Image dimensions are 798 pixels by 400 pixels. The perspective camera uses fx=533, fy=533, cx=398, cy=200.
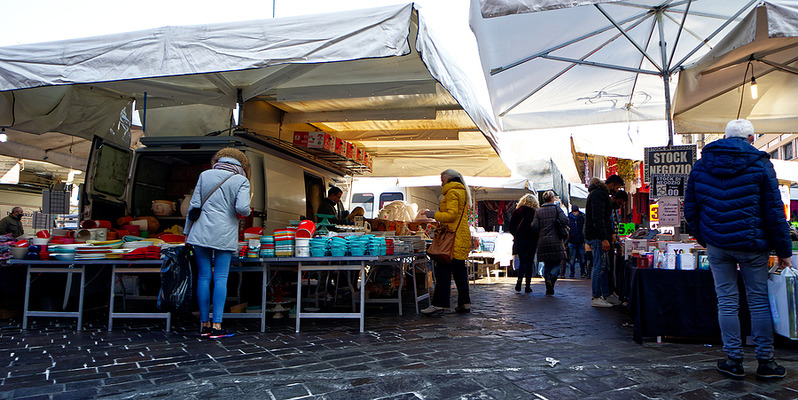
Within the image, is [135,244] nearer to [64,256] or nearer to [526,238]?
[64,256]

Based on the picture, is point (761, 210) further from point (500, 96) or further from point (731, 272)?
point (500, 96)

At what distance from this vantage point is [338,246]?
526cm

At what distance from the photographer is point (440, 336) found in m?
4.79

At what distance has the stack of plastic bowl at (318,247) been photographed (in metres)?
5.22

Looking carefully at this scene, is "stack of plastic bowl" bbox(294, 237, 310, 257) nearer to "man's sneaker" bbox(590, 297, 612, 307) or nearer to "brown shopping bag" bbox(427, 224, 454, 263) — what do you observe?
"brown shopping bag" bbox(427, 224, 454, 263)

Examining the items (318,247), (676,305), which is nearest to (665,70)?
(676,305)

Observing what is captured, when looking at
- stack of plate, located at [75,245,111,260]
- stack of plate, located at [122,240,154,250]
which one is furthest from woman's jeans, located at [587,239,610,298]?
stack of plate, located at [75,245,111,260]

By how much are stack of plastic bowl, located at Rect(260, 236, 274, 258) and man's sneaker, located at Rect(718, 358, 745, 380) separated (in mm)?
3824

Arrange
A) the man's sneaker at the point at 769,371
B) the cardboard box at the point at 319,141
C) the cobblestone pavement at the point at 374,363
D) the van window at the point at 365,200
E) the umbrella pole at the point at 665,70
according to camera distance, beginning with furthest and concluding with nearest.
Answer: the van window at the point at 365,200 → the cardboard box at the point at 319,141 → the umbrella pole at the point at 665,70 → the man's sneaker at the point at 769,371 → the cobblestone pavement at the point at 374,363

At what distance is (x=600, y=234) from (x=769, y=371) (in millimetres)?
3646

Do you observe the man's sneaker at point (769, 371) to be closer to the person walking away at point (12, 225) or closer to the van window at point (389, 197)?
the van window at point (389, 197)

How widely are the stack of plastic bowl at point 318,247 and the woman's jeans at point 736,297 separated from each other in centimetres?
328

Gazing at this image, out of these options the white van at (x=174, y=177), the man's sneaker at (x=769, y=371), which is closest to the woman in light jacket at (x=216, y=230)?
the white van at (x=174, y=177)

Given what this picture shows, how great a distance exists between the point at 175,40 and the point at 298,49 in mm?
1155
